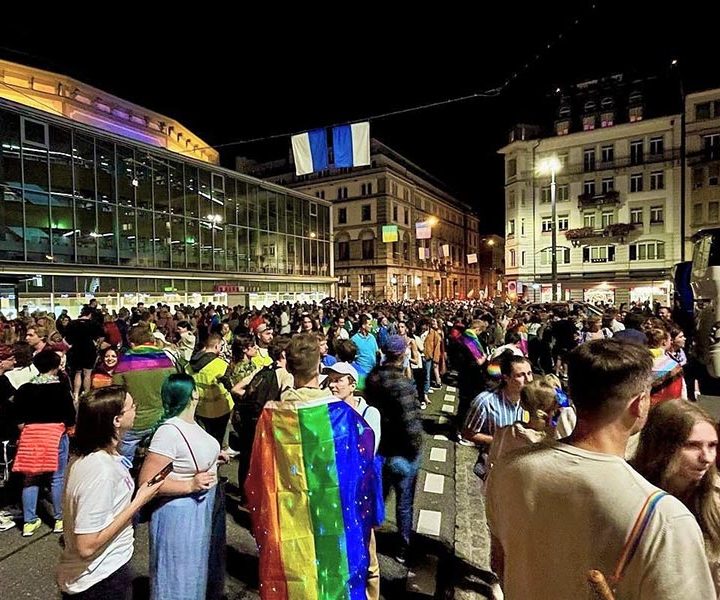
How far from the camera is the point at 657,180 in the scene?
140ft

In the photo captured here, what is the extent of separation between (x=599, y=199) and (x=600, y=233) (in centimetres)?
331

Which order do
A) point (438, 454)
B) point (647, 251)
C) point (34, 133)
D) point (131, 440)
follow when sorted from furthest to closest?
point (647, 251), point (34, 133), point (438, 454), point (131, 440)

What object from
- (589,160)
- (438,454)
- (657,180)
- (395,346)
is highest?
(589,160)

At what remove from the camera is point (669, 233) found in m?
41.8

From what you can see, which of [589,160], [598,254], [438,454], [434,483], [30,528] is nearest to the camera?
[30,528]

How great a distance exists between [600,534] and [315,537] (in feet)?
5.59

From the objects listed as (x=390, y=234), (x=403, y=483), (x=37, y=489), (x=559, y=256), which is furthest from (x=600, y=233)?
(x=37, y=489)

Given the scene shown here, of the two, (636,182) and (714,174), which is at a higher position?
(636,182)

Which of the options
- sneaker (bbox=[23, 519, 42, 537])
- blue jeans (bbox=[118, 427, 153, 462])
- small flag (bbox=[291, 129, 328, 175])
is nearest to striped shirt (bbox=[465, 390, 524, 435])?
blue jeans (bbox=[118, 427, 153, 462])

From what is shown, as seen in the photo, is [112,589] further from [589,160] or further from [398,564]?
[589,160]

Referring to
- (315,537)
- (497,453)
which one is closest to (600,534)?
(315,537)

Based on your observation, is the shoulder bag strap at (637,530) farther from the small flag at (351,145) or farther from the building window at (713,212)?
the building window at (713,212)

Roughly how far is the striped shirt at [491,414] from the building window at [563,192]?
48.4 meters

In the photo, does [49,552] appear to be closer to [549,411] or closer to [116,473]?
[116,473]
